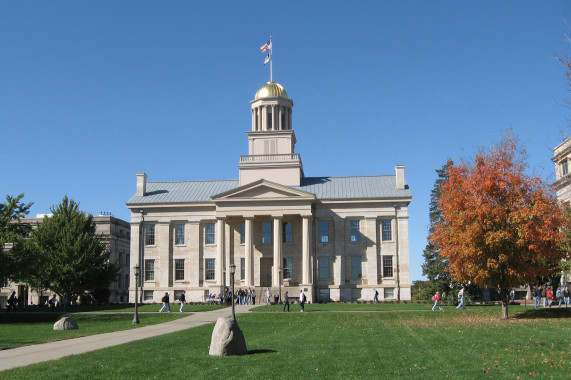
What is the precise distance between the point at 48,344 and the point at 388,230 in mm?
48945

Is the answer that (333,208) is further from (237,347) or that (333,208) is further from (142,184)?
(237,347)

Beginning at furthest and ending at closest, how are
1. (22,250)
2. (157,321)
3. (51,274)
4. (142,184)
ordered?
(142,184), (51,274), (22,250), (157,321)

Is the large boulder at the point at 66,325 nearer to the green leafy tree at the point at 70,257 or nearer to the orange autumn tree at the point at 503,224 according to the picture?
the orange autumn tree at the point at 503,224

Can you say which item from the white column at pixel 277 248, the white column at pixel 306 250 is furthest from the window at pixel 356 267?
the white column at pixel 277 248

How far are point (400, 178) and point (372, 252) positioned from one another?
912 centimetres

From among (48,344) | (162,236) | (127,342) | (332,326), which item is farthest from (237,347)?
(162,236)

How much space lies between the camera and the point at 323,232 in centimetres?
6969

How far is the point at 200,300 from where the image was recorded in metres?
69.6

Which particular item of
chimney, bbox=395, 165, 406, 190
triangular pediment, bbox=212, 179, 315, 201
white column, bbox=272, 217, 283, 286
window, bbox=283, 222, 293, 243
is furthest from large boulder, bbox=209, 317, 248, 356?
chimney, bbox=395, 165, 406, 190

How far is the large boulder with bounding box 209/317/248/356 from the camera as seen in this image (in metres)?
18.9

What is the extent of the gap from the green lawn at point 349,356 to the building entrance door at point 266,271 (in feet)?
131

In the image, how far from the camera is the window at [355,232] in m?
69.0

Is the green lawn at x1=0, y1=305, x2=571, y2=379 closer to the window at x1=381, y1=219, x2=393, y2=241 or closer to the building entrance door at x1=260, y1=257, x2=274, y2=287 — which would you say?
the window at x1=381, y1=219, x2=393, y2=241

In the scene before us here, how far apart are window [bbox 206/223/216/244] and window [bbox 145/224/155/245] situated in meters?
6.25
